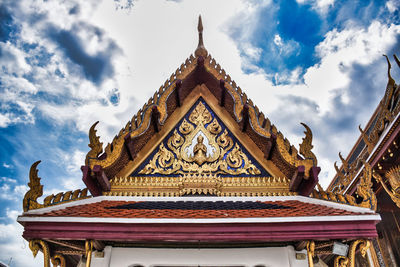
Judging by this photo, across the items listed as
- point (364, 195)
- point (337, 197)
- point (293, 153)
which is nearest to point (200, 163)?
point (293, 153)

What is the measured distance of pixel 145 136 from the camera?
518 cm

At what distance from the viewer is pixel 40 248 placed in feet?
11.8

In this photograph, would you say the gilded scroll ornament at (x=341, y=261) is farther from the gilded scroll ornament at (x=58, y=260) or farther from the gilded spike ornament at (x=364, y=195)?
the gilded scroll ornament at (x=58, y=260)

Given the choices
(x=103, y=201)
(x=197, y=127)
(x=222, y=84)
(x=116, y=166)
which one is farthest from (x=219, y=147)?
(x=103, y=201)

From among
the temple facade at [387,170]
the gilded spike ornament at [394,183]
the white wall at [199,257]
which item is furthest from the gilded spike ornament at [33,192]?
the gilded spike ornament at [394,183]

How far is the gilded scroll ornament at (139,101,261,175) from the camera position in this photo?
513 cm

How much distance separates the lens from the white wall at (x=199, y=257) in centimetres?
399

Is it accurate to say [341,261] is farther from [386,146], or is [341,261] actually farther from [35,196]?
[35,196]

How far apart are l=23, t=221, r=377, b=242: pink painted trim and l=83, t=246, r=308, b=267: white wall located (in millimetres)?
681

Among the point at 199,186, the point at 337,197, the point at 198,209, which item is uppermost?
the point at 199,186

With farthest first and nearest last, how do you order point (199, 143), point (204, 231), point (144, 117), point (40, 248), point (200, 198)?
point (199, 143)
point (144, 117)
point (200, 198)
point (40, 248)
point (204, 231)

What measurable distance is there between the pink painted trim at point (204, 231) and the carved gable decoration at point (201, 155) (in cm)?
165

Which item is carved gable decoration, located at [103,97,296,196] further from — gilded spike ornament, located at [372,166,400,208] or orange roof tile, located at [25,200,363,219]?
gilded spike ornament, located at [372,166,400,208]

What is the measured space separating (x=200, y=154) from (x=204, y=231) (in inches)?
76.0
